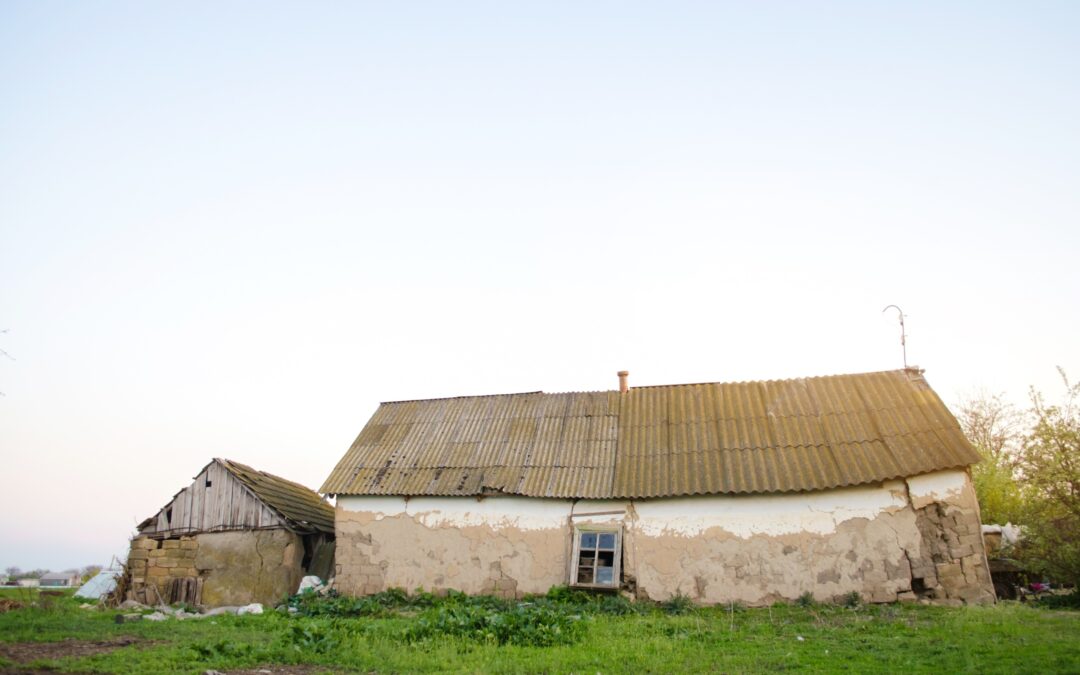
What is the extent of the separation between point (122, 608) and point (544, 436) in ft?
31.2

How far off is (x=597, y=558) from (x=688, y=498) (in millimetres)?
2121

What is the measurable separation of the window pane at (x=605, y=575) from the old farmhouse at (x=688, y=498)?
19mm

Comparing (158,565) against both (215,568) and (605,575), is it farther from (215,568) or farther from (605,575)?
(605,575)

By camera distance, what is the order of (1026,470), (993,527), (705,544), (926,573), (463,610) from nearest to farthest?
(463,610) → (926,573) → (705,544) → (1026,470) → (993,527)

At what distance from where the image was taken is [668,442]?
16344mm

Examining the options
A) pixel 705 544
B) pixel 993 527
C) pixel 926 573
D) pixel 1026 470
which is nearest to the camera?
pixel 926 573

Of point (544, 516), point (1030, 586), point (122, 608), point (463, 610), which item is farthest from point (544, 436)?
point (1030, 586)

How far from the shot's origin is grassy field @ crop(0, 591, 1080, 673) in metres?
9.00

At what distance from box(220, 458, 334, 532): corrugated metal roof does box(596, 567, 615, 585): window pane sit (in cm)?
760

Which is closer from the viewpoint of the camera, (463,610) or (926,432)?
(463,610)

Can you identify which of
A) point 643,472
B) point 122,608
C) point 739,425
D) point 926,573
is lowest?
point 122,608

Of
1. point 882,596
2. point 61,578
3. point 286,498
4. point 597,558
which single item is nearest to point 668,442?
point 597,558

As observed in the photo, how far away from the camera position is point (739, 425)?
16312 mm

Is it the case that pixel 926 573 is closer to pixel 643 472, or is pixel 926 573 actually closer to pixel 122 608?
pixel 643 472
